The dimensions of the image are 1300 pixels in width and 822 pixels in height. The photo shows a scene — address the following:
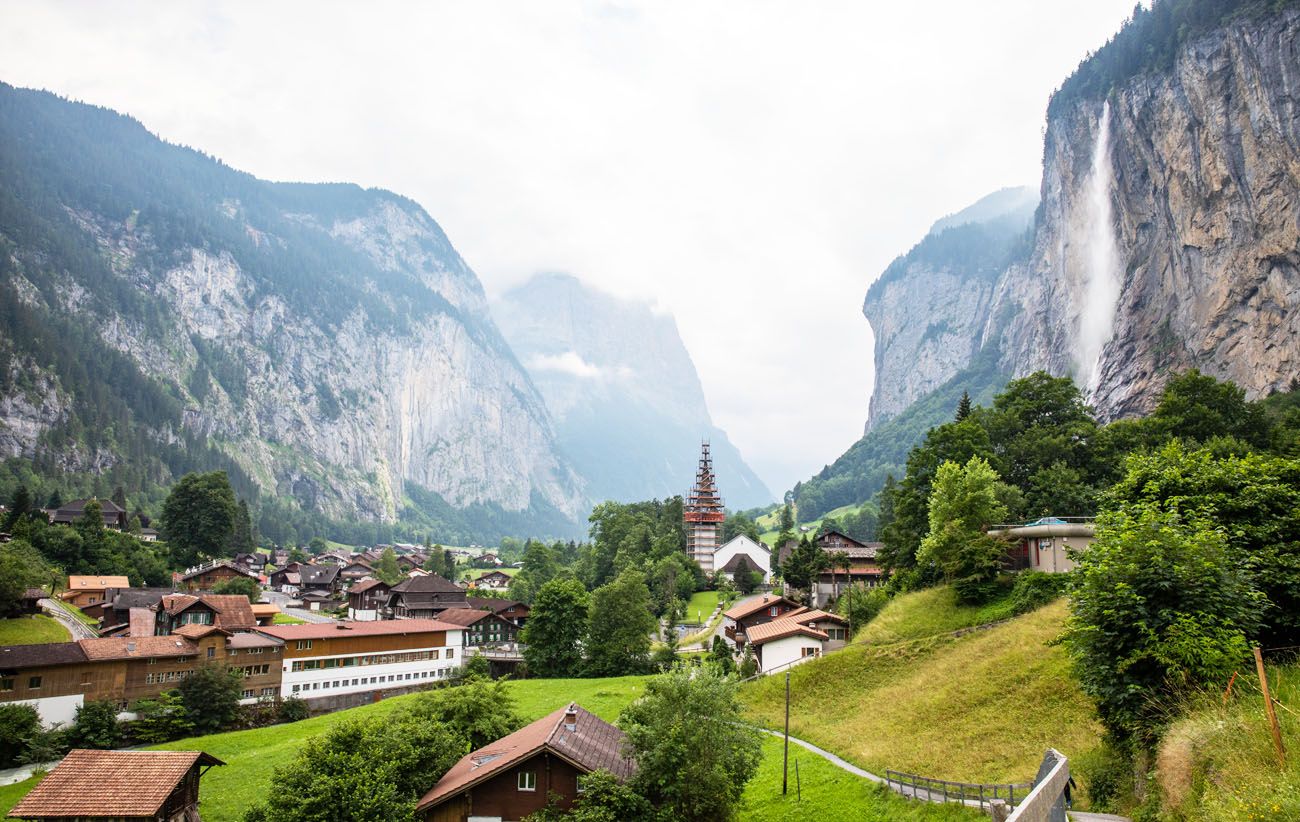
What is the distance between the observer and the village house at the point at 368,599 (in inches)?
3816

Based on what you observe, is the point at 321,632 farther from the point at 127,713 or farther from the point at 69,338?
the point at 69,338

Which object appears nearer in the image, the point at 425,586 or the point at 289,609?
the point at 425,586

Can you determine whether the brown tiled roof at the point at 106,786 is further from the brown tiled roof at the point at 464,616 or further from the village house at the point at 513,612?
the village house at the point at 513,612

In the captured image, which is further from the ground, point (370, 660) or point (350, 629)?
point (350, 629)

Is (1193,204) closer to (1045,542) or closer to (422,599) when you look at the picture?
(1045,542)

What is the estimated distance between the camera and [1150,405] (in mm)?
101812

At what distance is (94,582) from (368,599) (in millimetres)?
29833

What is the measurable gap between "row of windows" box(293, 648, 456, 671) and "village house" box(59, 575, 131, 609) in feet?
92.5

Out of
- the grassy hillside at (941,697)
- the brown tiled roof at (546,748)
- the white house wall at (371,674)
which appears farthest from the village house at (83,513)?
the grassy hillside at (941,697)

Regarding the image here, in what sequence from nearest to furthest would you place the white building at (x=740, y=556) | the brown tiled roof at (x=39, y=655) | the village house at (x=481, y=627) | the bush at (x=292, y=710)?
the brown tiled roof at (x=39, y=655) → the bush at (x=292, y=710) → the village house at (x=481, y=627) → the white building at (x=740, y=556)

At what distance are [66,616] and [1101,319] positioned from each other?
15141cm

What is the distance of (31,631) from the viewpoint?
58531 mm

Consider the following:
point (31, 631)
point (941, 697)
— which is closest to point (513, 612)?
point (31, 631)

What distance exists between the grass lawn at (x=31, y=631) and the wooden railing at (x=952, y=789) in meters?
60.6
